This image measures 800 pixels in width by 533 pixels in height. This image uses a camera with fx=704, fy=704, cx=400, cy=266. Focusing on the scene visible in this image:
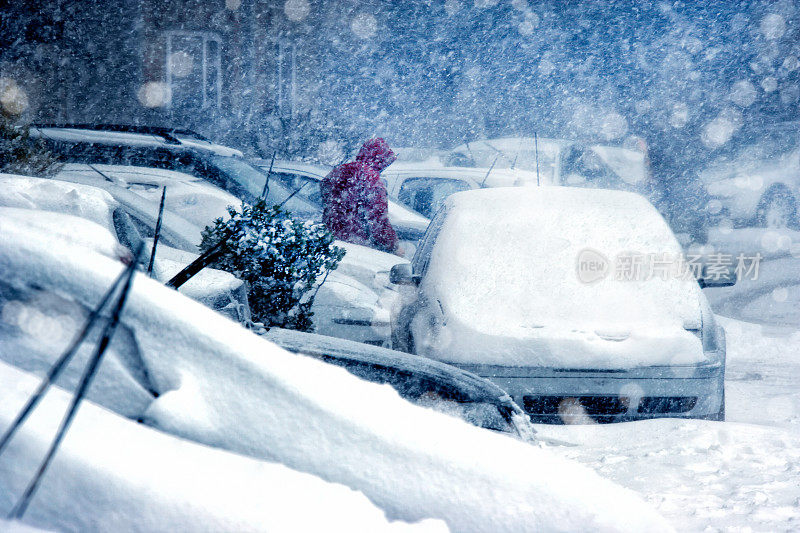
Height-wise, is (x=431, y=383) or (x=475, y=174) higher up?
(x=475, y=174)

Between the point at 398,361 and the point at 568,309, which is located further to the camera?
the point at 568,309

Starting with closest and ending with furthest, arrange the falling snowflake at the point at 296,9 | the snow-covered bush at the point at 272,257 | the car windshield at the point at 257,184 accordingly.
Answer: the snow-covered bush at the point at 272,257
the car windshield at the point at 257,184
the falling snowflake at the point at 296,9

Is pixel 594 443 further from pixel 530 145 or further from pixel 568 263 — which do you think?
pixel 530 145

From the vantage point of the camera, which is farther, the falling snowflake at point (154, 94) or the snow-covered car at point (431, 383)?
the falling snowflake at point (154, 94)

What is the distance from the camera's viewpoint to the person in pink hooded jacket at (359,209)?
21.2 ft

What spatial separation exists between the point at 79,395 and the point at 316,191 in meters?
6.74

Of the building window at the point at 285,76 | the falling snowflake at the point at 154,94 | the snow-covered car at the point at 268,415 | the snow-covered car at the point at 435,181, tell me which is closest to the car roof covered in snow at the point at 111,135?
the snow-covered car at the point at 435,181

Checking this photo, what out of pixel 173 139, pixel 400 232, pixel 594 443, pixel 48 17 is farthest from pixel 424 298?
pixel 48 17

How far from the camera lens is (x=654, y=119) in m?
17.9

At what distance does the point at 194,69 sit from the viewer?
12.1 metres

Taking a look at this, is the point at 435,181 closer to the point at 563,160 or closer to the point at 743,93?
the point at 563,160

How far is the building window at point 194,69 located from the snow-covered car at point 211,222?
23.1ft

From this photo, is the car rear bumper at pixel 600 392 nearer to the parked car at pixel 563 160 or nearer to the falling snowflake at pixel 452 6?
the parked car at pixel 563 160

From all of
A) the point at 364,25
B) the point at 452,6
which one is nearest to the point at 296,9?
the point at 364,25
